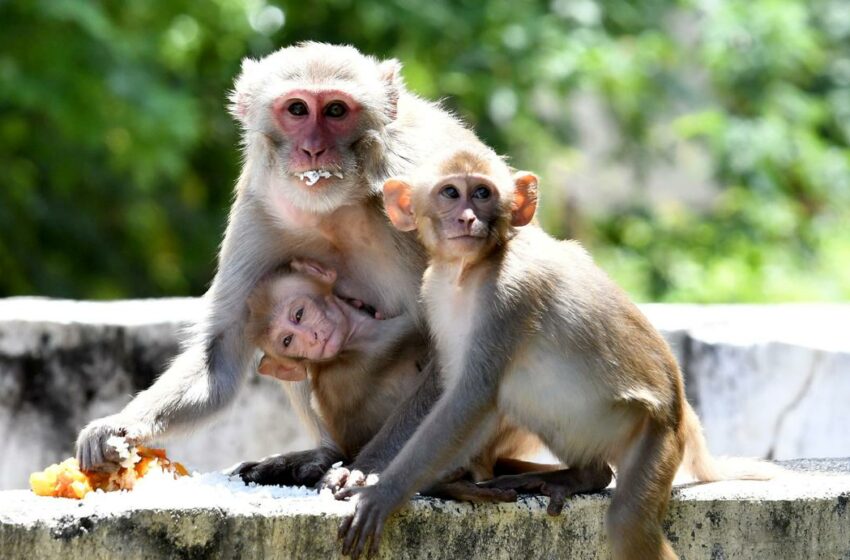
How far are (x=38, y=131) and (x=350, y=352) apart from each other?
27.5ft

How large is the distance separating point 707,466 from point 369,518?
1445 millimetres

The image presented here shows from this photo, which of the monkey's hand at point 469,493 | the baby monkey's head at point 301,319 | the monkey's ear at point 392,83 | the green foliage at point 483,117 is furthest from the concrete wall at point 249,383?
the green foliage at point 483,117

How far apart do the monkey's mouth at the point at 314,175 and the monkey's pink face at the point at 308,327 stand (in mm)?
505

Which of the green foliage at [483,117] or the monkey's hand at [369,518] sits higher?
the green foliage at [483,117]

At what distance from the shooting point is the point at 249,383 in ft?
23.9

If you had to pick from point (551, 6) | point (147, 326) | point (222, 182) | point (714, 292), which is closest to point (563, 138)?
point (551, 6)

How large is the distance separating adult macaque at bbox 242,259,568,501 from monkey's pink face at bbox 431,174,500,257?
2.81 feet

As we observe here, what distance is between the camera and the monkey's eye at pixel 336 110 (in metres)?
5.23

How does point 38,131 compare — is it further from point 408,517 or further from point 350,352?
point 408,517

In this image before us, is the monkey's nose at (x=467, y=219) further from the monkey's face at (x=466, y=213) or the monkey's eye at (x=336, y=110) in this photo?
the monkey's eye at (x=336, y=110)

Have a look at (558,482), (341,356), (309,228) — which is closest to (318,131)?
(309,228)

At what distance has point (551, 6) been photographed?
44.2 ft

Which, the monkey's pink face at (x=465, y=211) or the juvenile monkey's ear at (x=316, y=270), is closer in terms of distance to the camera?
the monkey's pink face at (x=465, y=211)

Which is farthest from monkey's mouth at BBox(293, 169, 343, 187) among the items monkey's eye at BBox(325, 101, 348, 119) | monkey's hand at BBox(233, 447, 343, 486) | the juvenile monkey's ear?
monkey's hand at BBox(233, 447, 343, 486)
